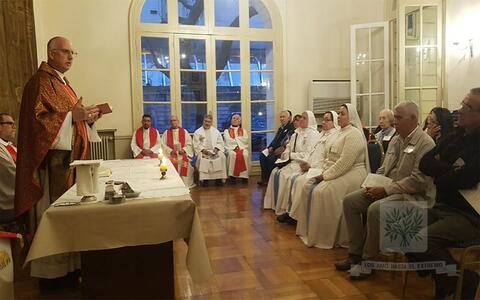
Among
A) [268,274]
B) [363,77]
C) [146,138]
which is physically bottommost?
[268,274]

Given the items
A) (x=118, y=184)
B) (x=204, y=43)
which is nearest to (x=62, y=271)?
(x=118, y=184)

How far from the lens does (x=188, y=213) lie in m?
1.85

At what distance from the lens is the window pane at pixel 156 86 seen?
6.60 metres

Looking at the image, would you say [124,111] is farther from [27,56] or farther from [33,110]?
[33,110]

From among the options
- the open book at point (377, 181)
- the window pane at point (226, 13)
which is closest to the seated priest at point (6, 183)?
the open book at point (377, 181)

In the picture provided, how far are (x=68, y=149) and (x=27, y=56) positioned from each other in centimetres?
222

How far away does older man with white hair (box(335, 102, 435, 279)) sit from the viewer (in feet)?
8.46

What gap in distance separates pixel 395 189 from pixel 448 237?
1.84 feet

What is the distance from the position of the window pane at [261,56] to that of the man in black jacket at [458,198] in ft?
17.0

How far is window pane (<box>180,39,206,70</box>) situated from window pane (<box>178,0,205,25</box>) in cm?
33

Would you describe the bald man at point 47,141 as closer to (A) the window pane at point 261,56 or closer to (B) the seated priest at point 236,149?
(B) the seated priest at point 236,149

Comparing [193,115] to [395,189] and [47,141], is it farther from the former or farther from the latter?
[395,189]

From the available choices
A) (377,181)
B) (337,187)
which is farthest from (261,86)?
(377,181)

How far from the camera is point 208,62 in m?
6.82
